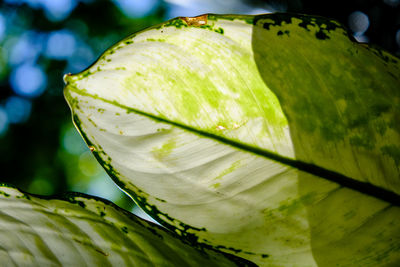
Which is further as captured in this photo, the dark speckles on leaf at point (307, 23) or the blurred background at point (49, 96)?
the blurred background at point (49, 96)

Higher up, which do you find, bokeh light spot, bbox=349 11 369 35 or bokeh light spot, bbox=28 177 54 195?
bokeh light spot, bbox=349 11 369 35

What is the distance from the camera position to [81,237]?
14.1 inches

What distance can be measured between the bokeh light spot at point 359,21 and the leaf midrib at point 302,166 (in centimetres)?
132

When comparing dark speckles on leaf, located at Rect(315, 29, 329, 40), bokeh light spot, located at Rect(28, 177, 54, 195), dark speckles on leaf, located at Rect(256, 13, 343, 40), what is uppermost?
dark speckles on leaf, located at Rect(256, 13, 343, 40)

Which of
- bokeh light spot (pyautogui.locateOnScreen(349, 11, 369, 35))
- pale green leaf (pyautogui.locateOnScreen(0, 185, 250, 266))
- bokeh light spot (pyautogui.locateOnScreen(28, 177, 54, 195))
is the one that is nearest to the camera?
pale green leaf (pyautogui.locateOnScreen(0, 185, 250, 266))

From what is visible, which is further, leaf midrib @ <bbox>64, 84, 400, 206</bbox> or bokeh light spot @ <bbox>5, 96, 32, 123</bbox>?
bokeh light spot @ <bbox>5, 96, 32, 123</bbox>

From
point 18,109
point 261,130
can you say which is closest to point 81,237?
point 261,130

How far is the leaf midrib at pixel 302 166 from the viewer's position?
15.1 inches

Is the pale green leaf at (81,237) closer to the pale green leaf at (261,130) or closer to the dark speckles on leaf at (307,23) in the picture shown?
the pale green leaf at (261,130)

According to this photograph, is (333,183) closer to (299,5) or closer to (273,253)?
(273,253)

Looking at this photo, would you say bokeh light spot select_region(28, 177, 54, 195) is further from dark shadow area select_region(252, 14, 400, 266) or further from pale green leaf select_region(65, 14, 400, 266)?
dark shadow area select_region(252, 14, 400, 266)

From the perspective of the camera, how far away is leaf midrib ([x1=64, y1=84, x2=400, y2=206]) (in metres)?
0.38

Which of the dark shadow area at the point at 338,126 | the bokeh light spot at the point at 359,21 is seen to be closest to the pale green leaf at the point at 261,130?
the dark shadow area at the point at 338,126

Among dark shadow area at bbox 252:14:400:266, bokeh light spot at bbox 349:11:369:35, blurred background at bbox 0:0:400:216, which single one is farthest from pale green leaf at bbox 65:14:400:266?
blurred background at bbox 0:0:400:216
